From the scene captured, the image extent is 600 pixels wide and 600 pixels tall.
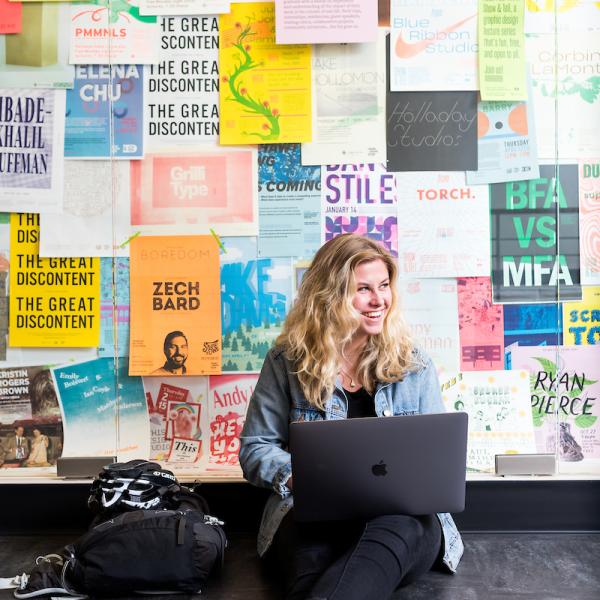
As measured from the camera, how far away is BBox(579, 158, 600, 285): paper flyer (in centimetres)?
255

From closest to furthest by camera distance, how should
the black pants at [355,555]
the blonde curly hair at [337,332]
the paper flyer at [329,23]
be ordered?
the black pants at [355,555] → the blonde curly hair at [337,332] → the paper flyer at [329,23]

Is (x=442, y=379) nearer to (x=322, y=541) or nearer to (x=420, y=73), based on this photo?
(x=322, y=541)

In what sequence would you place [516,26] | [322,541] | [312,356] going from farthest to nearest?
[516,26] < [312,356] < [322,541]

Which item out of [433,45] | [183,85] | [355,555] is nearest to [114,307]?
[183,85]

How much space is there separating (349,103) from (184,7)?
27.1 inches

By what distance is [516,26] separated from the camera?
252 centimetres

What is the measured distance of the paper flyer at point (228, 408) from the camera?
2613mm

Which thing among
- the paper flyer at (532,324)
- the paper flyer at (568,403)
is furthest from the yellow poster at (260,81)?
the paper flyer at (568,403)

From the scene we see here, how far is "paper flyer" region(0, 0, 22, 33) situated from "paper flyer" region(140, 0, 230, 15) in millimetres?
455

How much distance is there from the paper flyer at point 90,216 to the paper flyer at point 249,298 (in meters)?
0.40

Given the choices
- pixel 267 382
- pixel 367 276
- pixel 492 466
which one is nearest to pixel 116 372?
pixel 267 382

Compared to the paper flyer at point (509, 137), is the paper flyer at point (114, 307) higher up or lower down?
lower down

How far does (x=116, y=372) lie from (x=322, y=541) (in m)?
1.12

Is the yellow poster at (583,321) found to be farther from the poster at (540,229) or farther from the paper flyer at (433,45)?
the paper flyer at (433,45)
